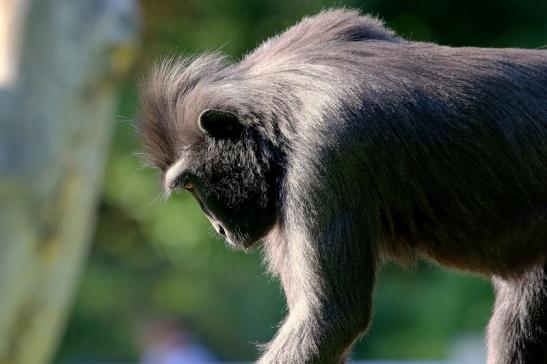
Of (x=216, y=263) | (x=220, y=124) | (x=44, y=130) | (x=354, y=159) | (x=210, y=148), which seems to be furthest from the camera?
(x=216, y=263)

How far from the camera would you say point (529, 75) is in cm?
581

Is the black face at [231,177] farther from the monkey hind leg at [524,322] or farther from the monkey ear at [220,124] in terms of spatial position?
the monkey hind leg at [524,322]

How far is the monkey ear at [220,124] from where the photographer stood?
596cm

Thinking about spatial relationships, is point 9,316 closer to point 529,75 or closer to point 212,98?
point 212,98

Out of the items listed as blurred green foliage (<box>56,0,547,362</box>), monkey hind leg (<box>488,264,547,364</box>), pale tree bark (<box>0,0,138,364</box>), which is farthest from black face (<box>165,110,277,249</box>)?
blurred green foliage (<box>56,0,547,362</box>)

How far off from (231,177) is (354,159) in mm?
800

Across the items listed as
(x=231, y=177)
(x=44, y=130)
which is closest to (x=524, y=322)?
(x=231, y=177)

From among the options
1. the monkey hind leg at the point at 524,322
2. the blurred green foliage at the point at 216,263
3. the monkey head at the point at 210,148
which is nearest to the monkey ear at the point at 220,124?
the monkey head at the point at 210,148

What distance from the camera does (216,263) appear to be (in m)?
20.5

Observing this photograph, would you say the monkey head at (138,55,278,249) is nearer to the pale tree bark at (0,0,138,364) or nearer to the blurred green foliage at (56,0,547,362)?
the pale tree bark at (0,0,138,364)

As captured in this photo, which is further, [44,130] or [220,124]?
[44,130]

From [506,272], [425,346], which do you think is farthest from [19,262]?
[425,346]

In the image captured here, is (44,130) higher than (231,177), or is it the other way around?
(231,177)

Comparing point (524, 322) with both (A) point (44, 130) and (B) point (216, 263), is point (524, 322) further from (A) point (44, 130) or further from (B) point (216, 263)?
(B) point (216, 263)
